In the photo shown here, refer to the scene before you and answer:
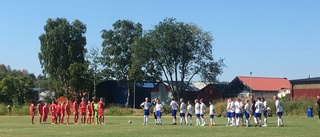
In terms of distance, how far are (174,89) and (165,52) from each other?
24.2 ft

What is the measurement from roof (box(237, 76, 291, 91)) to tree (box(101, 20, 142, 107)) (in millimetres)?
22741

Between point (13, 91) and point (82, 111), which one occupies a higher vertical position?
point (13, 91)

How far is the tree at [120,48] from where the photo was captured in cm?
8875

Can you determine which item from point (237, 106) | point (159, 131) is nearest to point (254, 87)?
point (237, 106)

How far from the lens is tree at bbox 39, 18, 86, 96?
292 ft

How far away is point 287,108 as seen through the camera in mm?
56156

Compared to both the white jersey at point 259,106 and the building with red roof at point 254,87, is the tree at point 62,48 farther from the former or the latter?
the white jersey at point 259,106

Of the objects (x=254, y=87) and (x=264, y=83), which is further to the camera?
(x=264, y=83)

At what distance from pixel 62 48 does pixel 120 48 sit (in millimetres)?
10261

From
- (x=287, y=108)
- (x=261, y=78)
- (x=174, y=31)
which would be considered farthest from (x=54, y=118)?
(x=261, y=78)

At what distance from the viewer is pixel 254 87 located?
97.6 meters

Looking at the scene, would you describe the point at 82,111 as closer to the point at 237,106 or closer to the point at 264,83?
the point at 237,106

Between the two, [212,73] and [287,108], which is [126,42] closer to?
[212,73]

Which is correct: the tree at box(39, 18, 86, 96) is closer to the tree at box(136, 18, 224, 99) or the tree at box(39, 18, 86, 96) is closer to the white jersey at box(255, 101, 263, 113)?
the tree at box(136, 18, 224, 99)
